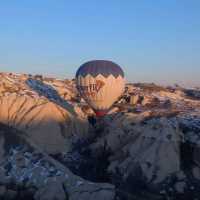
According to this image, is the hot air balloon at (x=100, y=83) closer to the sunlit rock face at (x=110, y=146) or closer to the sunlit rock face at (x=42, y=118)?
the sunlit rock face at (x=110, y=146)

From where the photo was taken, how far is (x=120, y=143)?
27281mm

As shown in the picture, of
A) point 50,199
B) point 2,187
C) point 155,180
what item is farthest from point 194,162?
point 2,187

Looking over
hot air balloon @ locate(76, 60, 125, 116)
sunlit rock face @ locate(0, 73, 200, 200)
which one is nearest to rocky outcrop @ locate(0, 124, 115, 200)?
sunlit rock face @ locate(0, 73, 200, 200)

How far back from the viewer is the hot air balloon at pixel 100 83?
32156mm

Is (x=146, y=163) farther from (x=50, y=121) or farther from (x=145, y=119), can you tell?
(x=50, y=121)

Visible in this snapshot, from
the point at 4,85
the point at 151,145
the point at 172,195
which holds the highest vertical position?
the point at 4,85

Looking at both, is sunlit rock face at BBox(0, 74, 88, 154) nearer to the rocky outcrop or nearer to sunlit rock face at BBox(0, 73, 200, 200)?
sunlit rock face at BBox(0, 73, 200, 200)

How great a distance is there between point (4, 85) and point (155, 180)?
15.2m

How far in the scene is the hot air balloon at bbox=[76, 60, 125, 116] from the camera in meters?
32.2

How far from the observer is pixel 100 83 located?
32.1 meters

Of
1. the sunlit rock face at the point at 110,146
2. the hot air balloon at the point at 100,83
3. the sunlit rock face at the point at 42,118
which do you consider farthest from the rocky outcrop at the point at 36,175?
the hot air balloon at the point at 100,83

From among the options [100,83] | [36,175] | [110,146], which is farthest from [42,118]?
[36,175]

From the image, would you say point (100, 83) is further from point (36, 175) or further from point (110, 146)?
point (36, 175)

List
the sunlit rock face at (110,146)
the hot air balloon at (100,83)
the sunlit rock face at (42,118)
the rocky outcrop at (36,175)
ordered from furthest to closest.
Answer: the hot air balloon at (100,83)
the sunlit rock face at (42,118)
the sunlit rock face at (110,146)
the rocky outcrop at (36,175)
